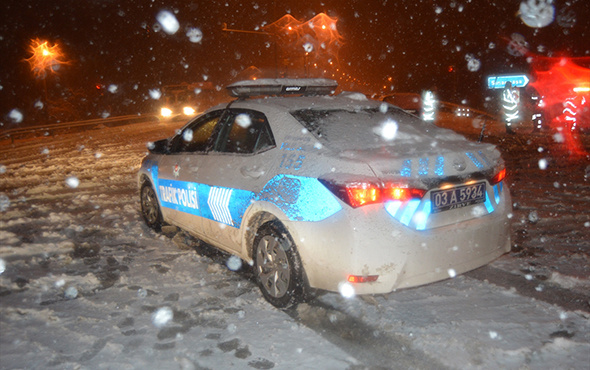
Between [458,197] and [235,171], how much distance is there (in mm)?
1834

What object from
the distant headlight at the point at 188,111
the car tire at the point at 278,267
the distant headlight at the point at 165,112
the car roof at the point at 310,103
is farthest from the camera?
the distant headlight at the point at 188,111

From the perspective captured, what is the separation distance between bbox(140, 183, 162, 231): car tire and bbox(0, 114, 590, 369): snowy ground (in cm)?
13

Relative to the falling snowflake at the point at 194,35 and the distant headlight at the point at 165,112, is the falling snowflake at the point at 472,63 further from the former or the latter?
the falling snowflake at the point at 194,35

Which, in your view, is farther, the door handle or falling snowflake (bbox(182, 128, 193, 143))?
falling snowflake (bbox(182, 128, 193, 143))

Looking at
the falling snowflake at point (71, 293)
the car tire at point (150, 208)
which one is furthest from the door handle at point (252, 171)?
the car tire at point (150, 208)

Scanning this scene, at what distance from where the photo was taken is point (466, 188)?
3428 millimetres

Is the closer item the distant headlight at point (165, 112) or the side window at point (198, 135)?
the side window at point (198, 135)

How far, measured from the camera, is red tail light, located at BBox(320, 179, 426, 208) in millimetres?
3158

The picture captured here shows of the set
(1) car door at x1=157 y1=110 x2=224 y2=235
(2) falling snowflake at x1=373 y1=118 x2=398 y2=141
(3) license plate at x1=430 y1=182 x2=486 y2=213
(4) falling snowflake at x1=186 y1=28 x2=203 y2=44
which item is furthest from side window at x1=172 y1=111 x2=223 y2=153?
(4) falling snowflake at x1=186 y1=28 x2=203 y2=44

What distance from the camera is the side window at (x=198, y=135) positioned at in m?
4.89

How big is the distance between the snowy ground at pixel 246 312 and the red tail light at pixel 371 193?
3.19 ft

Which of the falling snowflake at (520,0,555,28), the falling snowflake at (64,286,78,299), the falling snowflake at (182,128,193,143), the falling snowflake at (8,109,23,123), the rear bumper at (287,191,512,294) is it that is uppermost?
the falling snowflake at (520,0,555,28)

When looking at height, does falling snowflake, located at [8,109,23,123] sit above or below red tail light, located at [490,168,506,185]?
below

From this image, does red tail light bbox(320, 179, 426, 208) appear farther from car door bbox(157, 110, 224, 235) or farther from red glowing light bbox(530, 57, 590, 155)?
red glowing light bbox(530, 57, 590, 155)
